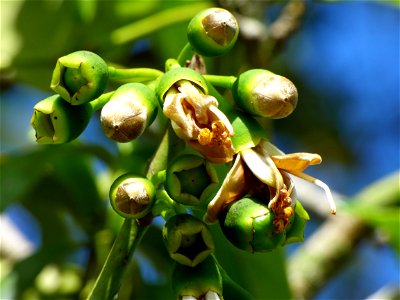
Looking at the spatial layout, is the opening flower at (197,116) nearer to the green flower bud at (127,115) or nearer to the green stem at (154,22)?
the green flower bud at (127,115)

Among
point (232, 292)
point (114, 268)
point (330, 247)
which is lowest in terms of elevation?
point (330, 247)

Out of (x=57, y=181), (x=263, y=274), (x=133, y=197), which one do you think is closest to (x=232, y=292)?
(x=133, y=197)

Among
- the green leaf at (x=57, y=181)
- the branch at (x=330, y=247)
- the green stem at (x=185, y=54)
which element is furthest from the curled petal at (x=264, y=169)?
the branch at (x=330, y=247)

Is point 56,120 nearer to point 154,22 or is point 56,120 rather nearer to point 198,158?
point 198,158

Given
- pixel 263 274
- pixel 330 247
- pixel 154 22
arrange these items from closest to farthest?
1. pixel 263 274
2. pixel 154 22
3. pixel 330 247

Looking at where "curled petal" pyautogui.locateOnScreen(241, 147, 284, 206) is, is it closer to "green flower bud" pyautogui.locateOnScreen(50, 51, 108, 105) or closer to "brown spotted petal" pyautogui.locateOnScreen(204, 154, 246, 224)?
"brown spotted petal" pyautogui.locateOnScreen(204, 154, 246, 224)

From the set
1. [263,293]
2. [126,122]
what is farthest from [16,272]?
[126,122]

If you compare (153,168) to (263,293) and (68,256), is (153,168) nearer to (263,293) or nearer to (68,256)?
(263,293)
